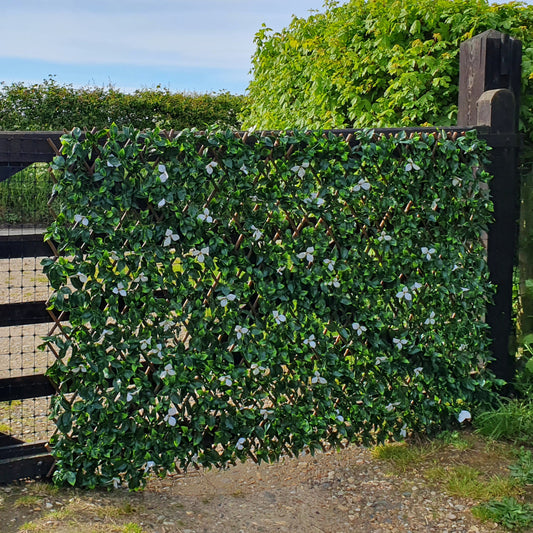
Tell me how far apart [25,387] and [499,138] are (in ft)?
10.9

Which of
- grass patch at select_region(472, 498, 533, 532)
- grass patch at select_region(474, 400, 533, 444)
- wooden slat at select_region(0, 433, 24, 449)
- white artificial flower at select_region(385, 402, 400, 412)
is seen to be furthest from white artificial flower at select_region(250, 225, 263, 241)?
grass patch at select_region(474, 400, 533, 444)

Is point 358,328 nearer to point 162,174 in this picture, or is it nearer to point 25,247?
point 162,174

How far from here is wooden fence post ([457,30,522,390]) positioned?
13.5 ft

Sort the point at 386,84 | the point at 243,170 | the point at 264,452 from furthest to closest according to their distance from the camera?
the point at 386,84
the point at 264,452
the point at 243,170

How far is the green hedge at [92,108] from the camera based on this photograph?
11906mm

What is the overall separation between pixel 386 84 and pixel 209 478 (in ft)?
11.7

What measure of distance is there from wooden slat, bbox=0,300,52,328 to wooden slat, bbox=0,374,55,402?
0.31 meters

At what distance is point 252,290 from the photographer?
3363 millimetres

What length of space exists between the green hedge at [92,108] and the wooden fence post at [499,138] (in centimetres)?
808

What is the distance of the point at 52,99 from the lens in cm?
1201

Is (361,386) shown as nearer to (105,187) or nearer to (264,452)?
(264,452)

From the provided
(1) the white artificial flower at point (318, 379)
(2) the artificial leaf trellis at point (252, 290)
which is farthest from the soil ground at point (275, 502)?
(1) the white artificial flower at point (318, 379)

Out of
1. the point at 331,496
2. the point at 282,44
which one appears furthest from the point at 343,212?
the point at 282,44

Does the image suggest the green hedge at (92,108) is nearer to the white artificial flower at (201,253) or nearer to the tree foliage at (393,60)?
the tree foliage at (393,60)
